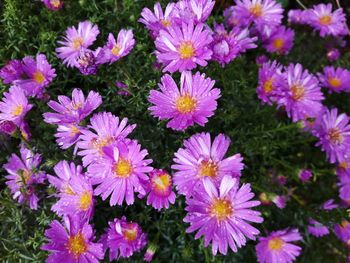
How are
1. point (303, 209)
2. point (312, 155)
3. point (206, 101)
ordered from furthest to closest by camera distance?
point (312, 155) → point (303, 209) → point (206, 101)

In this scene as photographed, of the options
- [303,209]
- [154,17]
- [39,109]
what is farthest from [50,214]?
[303,209]

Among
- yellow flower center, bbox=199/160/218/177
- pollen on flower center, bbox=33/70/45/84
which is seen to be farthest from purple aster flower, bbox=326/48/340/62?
pollen on flower center, bbox=33/70/45/84

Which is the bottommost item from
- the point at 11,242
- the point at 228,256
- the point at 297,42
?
the point at 228,256

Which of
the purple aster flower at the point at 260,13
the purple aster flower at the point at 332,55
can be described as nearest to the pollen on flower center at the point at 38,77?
the purple aster flower at the point at 260,13

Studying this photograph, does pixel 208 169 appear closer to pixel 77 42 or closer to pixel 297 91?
pixel 297 91

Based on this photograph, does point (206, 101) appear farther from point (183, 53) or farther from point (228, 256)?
point (228, 256)

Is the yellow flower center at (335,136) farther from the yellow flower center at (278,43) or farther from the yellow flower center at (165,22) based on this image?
the yellow flower center at (165,22)
